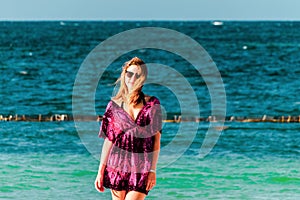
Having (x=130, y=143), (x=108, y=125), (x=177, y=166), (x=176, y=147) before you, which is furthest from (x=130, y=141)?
(x=176, y=147)

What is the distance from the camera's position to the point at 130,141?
6.77m

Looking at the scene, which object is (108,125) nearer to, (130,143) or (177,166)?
(130,143)

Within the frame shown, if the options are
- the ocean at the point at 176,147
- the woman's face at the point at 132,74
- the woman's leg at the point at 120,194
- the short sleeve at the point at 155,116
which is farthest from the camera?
the ocean at the point at 176,147

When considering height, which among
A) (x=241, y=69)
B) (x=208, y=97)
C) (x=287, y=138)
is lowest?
(x=287, y=138)

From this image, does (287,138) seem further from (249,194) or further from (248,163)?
(249,194)

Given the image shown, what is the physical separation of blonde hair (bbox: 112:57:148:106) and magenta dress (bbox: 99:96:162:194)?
0.27ft

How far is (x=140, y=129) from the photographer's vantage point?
677cm

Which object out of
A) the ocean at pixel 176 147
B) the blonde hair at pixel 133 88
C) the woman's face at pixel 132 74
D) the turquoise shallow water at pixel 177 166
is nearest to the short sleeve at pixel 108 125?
the blonde hair at pixel 133 88

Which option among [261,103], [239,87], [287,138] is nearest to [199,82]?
[239,87]

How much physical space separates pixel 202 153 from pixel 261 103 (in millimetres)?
11537

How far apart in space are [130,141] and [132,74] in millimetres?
569

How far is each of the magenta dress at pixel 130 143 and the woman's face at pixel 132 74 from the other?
0.76 feet

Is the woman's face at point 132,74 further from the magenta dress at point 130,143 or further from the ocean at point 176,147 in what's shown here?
the ocean at point 176,147

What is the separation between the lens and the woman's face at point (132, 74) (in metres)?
6.64
